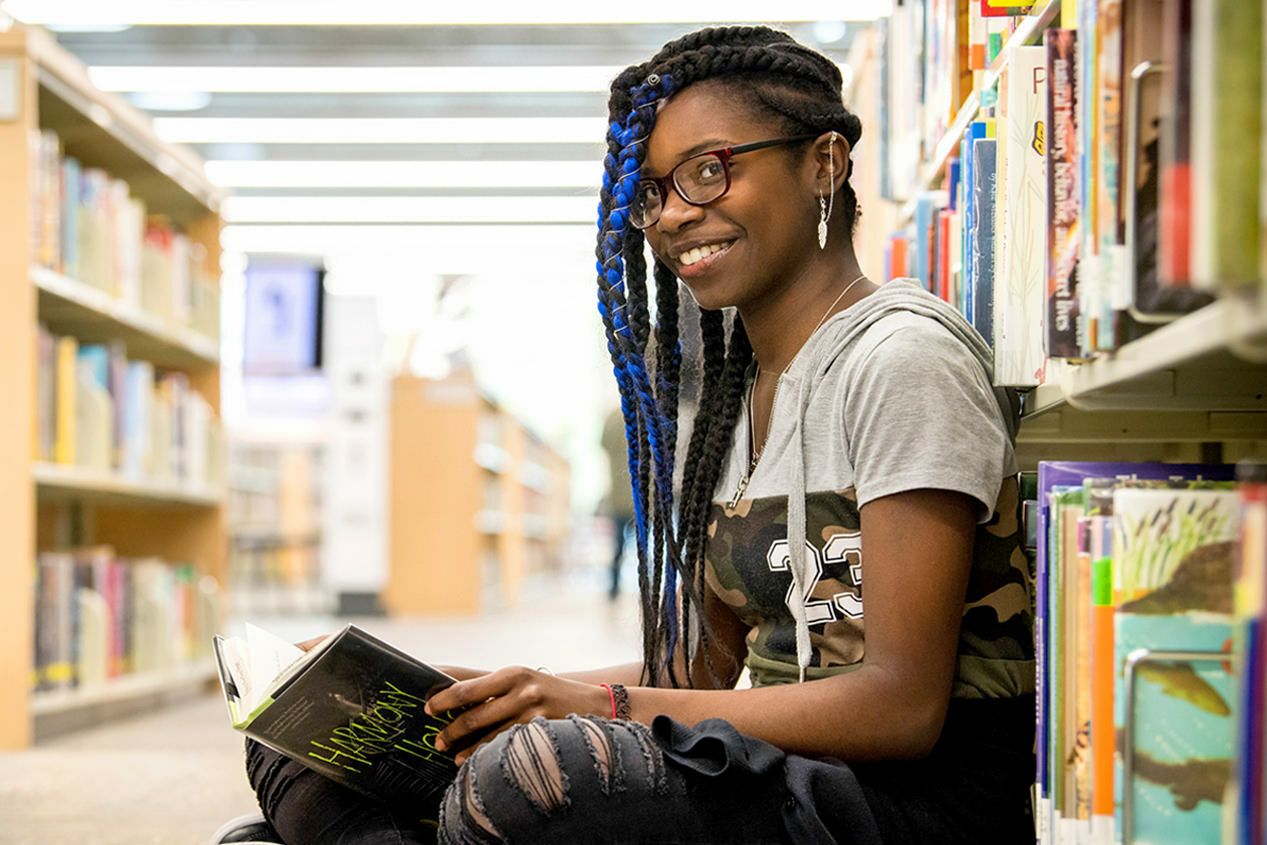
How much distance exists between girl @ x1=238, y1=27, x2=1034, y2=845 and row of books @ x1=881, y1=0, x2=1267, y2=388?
12 cm

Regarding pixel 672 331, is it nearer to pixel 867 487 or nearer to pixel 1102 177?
pixel 867 487

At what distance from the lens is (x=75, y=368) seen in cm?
304

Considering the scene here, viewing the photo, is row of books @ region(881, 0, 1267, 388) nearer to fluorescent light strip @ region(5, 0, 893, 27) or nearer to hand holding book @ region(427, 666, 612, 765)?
hand holding book @ region(427, 666, 612, 765)

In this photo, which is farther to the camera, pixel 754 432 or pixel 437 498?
pixel 437 498

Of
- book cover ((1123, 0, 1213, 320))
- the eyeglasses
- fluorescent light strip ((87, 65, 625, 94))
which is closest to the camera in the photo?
book cover ((1123, 0, 1213, 320))

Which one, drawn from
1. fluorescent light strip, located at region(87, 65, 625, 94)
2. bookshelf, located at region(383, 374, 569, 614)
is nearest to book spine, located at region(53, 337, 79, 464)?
fluorescent light strip, located at region(87, 65, 625, 94)

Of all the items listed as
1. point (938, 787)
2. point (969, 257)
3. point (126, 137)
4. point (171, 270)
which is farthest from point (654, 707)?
point (171, 270)

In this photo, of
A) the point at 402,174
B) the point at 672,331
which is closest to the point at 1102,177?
the point at 672,331

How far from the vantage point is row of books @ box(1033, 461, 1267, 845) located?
30.3 inches

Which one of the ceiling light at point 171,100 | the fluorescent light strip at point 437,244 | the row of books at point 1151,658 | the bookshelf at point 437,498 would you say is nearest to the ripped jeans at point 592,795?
the row of books at point 1151,658

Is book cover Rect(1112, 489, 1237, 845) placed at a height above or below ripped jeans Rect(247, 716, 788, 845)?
above

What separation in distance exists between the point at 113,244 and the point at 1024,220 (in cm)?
273

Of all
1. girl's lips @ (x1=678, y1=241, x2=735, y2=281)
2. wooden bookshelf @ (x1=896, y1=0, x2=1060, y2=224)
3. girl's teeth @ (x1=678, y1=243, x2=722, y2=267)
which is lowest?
girl's lips @ (x1=678, y1=241, x2=735, y2=281)

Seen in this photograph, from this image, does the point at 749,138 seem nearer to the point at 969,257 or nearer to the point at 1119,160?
the point at 969,257
